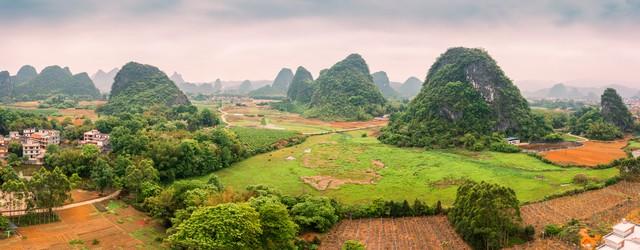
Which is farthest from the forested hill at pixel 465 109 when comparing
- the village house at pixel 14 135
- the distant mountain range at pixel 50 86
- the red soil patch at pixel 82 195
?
the distant mountain range at pixel 50 86

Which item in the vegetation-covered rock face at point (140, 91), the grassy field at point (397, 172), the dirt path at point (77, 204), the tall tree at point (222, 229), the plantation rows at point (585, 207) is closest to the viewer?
the tall tree at point (222, 229)

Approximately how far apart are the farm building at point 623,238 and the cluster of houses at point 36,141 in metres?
42.5

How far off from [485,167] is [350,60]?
2796 inches

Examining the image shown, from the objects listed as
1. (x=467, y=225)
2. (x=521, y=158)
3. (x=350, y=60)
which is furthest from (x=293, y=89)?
(x=467, y=225)

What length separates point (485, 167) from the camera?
136 ft

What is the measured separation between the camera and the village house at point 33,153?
38188mm

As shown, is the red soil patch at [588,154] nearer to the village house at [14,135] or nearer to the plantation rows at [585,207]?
the plantation rows at [585,207]

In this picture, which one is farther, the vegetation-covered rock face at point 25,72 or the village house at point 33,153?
the vegetation-covered rock face at point 25,72

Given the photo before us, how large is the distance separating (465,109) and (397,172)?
23.0 meters

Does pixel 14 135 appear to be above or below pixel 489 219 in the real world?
above

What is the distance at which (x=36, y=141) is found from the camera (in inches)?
1638

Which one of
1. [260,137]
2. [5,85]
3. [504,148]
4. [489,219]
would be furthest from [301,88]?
[489,219]

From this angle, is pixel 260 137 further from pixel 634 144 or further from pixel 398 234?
pixel 634 144

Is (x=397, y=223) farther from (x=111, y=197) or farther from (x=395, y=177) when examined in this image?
(x=111, y=197)
